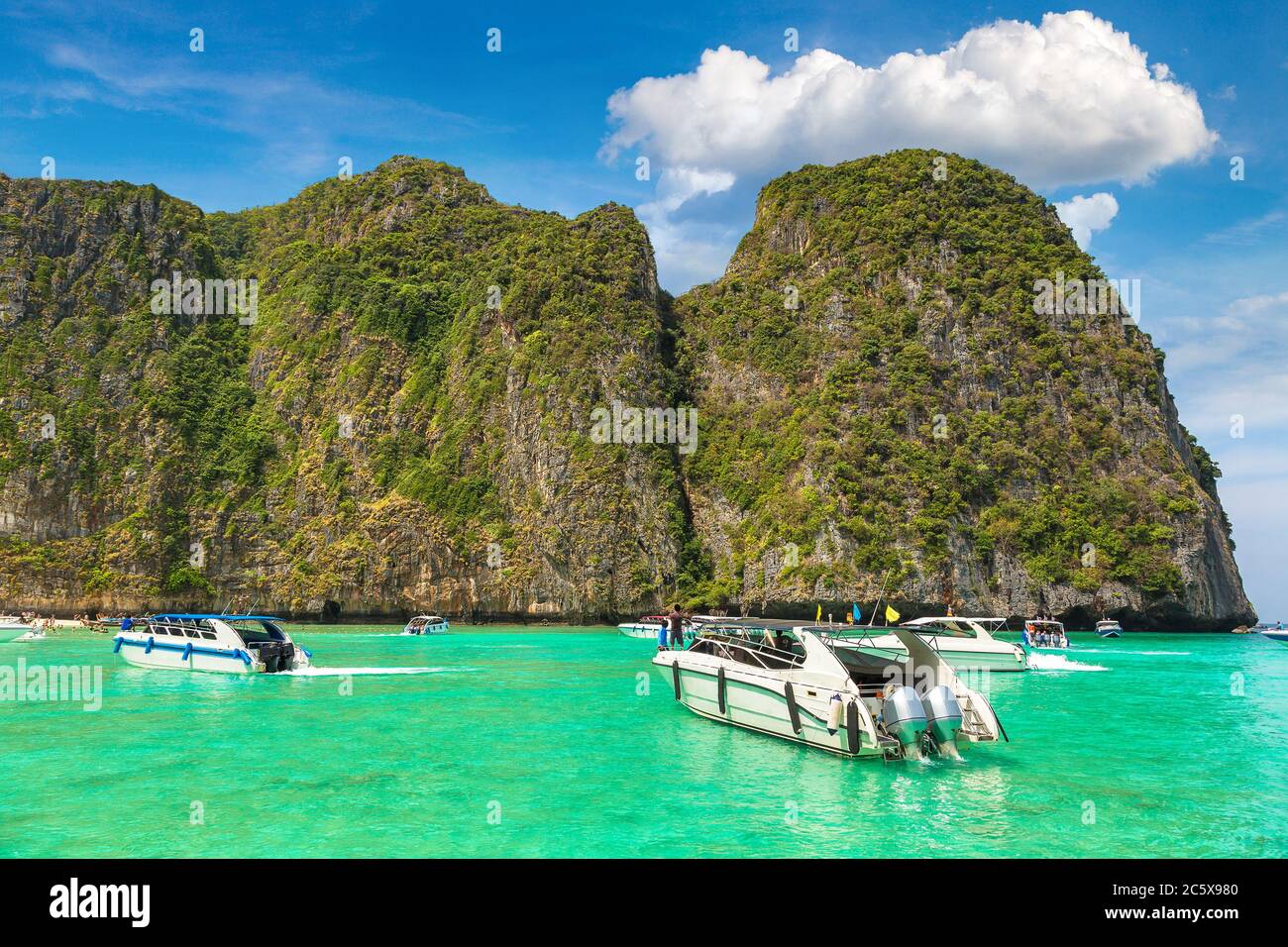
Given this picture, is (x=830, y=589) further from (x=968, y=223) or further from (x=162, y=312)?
(x=162, y=312)

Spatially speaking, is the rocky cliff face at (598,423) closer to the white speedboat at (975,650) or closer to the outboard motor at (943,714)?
the white speedboat at (975,650)

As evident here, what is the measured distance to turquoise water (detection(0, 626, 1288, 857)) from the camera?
12.1 metres

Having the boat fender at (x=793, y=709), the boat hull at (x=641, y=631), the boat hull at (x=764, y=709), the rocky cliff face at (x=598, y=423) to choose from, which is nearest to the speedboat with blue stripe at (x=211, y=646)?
the boat hull at (x=764, y=709)

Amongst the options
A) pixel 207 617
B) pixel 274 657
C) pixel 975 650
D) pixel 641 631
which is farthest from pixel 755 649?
pixel 641 631

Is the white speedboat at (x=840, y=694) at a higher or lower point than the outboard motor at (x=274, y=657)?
higher

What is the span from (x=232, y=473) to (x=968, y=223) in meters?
A: 96.3

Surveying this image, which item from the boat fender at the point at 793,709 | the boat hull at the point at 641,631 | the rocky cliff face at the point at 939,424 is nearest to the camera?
the boat fender at the point at 793,709

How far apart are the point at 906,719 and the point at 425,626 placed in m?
57.7

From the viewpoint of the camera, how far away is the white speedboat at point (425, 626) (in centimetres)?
6825

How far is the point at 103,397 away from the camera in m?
102

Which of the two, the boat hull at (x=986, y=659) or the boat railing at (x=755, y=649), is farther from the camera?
the boat hull at (x=986, y=659)

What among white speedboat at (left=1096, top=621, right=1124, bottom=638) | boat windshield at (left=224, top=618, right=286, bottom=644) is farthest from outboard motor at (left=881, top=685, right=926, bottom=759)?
white speedboat at (left=1096, top=621, right=1124, bottom=638)

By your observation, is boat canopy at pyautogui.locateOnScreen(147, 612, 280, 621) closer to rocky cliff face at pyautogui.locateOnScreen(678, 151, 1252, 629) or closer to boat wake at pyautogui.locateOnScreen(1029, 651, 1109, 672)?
boat wake at pyautogui.locateOnScreen(1029, 651, 1109, 672)

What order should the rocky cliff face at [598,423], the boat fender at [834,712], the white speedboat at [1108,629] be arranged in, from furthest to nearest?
1. the rocky cliff face at [598,423]
2. the white speedboat at [1108,629]
3. the boat fender at [834,712]
